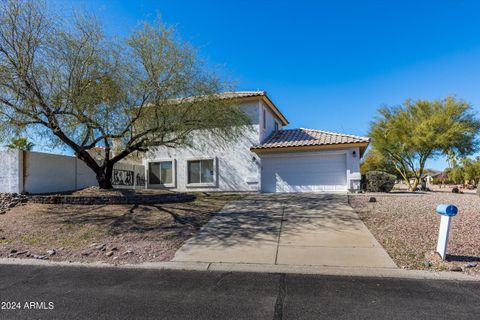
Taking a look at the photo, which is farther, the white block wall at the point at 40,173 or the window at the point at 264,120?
the window at the point at 264,120

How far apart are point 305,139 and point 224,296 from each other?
14563 millimetres

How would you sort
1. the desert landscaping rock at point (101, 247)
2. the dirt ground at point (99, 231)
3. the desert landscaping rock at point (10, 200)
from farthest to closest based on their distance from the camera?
1. the desert landscaping rock at point (10, 200)
2. the desert landscaping rock at point (101, 247)
3. the dirt ground at point (99, 231)

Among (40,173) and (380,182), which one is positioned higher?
(40,173)

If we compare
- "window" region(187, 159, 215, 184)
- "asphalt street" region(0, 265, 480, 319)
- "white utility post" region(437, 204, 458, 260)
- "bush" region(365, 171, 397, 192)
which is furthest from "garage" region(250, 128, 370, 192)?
"asphalt street" region(0, 265, 480, 319)

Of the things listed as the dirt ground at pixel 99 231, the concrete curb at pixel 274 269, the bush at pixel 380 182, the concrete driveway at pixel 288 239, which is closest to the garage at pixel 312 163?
the bush at pixel 380 182

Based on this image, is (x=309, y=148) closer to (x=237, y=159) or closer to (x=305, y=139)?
(x=305, y=139)

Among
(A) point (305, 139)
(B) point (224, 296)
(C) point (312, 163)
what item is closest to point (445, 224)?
(B) point (224, 296)

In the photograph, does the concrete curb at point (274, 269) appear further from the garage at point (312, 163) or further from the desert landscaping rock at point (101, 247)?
the garage at point (312, 163)

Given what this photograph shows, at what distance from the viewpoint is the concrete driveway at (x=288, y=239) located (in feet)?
21.5

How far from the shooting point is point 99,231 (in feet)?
28.0

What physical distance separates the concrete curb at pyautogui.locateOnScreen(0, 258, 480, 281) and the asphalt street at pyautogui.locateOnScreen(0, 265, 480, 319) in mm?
217

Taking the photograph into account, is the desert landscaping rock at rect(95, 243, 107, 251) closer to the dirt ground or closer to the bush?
the dirt ground

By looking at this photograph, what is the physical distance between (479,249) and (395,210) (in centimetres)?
394

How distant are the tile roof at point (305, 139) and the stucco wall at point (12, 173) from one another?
36.5 ft
